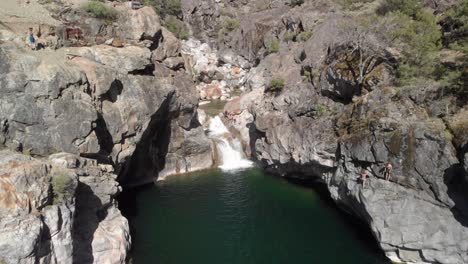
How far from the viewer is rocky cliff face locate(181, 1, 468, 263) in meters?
18.9

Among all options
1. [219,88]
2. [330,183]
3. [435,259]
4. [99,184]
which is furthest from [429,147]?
[219,88]

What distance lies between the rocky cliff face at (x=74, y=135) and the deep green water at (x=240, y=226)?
3.79 meters

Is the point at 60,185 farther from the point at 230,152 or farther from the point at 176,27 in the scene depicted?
the point at 176,27

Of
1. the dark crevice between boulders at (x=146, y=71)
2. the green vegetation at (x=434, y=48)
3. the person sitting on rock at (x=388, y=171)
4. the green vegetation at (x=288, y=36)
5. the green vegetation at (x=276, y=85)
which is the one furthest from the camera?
the green vegetation at (x=288, y=36)

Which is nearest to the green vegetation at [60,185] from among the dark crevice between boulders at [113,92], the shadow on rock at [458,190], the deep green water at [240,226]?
the deep green water at [240,226]

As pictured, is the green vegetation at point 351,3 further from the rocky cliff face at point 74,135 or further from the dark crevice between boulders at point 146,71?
the dark crevice between boulders at point 146,71

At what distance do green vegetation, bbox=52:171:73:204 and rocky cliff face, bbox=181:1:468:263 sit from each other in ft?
58.6

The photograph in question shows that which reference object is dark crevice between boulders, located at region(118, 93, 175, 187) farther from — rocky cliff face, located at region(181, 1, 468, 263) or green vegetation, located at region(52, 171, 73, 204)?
green vegetation, located at region(52, 171, 73, 204)

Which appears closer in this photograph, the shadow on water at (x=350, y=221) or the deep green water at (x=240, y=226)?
the deep green water at (x=240, y=226)

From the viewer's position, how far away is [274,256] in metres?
22.1

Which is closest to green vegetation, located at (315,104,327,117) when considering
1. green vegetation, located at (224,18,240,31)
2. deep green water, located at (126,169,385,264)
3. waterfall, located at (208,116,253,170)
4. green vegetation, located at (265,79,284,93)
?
green vegetation, located at (265,79,284,93)

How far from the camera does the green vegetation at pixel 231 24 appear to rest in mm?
77625

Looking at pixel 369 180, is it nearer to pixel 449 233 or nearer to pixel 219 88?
pixel 449 233

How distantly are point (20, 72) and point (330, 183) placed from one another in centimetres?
2426
